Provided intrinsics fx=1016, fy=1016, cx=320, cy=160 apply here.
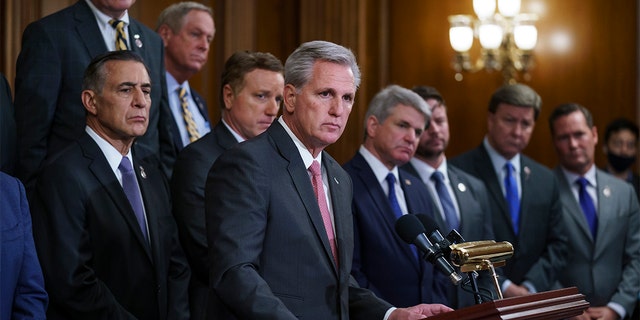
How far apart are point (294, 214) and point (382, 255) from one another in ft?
4.98

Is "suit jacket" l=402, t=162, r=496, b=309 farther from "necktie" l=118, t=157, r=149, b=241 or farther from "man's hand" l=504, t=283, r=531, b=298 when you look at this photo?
"necktie" l=118, t=157, r=149, b=241

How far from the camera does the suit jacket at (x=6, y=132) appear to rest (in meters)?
3.90

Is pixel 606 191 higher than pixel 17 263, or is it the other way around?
pixel 17 263

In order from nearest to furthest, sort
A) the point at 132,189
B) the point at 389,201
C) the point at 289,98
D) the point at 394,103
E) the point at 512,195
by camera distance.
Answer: the point at 289,98 → the point at 132,189 → the point at 389,201 → the point at 394,103 → the point at 512,195

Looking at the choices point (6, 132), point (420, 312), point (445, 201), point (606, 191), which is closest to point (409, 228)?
point (420, 312)

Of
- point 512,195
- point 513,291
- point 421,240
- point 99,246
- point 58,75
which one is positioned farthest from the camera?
point 512,195

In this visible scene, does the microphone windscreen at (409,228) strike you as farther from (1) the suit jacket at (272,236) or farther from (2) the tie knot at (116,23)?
(2) the tie knot at (116,23)

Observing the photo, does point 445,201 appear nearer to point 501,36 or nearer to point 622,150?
point 622,150

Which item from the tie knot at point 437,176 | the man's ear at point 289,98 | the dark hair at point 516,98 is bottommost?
the tie knot at point 437,176

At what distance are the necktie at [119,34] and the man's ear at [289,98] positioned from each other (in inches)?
57.0

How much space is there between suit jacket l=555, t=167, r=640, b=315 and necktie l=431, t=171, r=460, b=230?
3.44 ft

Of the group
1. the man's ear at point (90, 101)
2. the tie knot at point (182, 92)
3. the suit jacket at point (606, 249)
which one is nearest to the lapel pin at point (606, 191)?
the suit jacket at point (606, 249)

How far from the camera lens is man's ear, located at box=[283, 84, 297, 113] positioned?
125 inches

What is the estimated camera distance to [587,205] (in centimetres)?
598
